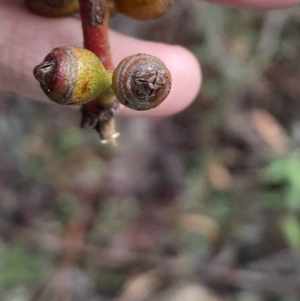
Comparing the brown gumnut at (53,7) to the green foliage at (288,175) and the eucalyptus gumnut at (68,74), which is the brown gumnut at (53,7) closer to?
the eucalyptus gumnut at (68,74)

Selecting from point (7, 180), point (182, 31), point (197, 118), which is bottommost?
point (7, 180)

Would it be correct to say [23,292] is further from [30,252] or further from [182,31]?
[182,31]

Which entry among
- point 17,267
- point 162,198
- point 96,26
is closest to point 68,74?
point 96,26

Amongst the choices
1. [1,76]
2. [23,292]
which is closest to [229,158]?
[23,292]

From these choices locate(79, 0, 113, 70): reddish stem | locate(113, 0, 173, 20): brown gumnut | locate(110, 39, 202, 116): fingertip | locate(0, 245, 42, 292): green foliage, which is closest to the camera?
locate(79, 0, 113, 70): reddish stem

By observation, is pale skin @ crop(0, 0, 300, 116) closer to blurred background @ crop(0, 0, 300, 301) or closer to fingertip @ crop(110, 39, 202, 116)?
fingertip @ crop(110, 39, 202, 116)

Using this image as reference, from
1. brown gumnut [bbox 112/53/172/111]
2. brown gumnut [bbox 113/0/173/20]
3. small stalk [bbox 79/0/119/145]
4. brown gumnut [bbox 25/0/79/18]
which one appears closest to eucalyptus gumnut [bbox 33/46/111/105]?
brown gumnut [bbox 112/53/172/111]
